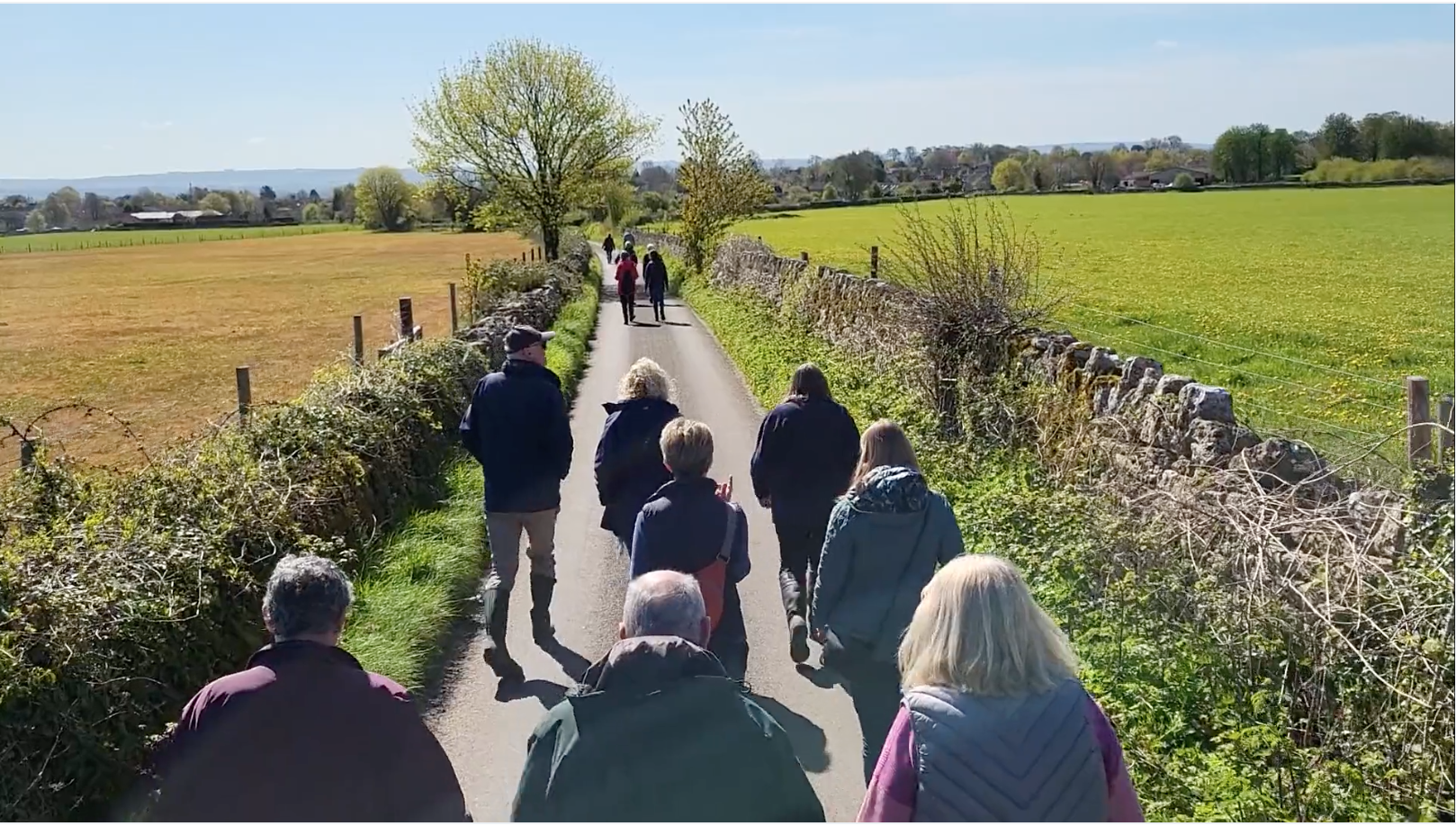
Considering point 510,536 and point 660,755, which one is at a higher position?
point 660,755

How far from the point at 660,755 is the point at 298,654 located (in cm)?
116

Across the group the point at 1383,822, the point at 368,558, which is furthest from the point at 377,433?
the point at 1383,822

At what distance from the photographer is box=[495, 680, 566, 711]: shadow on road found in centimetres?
655

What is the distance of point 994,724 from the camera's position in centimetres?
291

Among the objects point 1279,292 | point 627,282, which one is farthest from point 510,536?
point 1279,292

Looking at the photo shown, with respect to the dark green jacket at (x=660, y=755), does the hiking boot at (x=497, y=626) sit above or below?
below

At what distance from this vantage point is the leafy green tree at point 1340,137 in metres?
20.7

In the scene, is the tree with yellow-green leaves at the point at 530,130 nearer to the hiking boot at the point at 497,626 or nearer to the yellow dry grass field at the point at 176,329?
the yellow dry grass field at the point at 176,329

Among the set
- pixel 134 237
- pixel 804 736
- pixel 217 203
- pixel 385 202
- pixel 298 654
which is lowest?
pixel 804 736

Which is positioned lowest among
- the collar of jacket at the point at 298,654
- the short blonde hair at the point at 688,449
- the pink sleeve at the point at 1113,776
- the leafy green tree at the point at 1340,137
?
the pink sleeve at the point at 1113,776

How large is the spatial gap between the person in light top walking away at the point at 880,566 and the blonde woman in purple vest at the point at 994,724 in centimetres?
175

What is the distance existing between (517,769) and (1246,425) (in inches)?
201

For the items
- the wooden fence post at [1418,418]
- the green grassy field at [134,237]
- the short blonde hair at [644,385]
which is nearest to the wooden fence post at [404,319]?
the short blonde hair at [644,385]

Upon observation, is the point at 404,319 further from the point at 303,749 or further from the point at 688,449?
the point at 303,749
